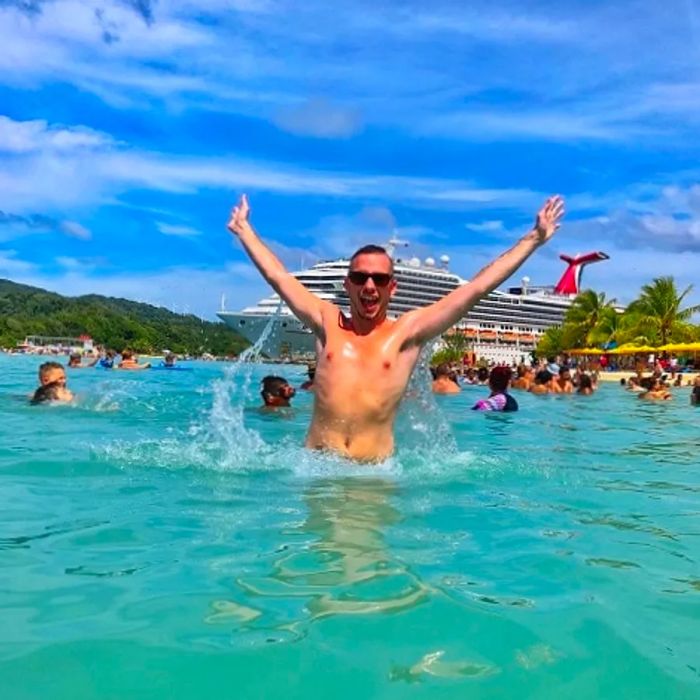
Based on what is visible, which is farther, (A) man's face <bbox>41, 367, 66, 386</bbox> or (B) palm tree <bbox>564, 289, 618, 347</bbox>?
(B) palm tree <bbox>564, 289, 618, 347</bbox>

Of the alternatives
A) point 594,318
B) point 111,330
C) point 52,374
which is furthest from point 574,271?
point 52,374

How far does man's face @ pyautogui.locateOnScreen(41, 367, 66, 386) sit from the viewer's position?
1076 centimetres

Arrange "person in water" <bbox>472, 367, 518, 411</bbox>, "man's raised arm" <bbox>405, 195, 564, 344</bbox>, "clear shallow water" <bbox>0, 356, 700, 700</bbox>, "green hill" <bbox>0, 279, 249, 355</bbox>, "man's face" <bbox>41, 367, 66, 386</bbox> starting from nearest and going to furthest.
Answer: "clear shallow water" <bbox>0, 356, 700, 700</bbox>, "man's raised arm" <bbox>405, 195, 564, 344</bbox>, "man's face" <bbox>41, 367, 66, 386</bbox>, "person in water" <bbox>472, 367, 518, 411</bbox>, "green hill" <bbox>0, 279, 249, 355</bbox>

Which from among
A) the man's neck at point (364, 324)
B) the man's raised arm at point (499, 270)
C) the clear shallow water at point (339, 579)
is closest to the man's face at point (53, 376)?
the clear shallow water at point (339, 579)

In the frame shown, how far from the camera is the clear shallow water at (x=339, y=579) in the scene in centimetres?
202

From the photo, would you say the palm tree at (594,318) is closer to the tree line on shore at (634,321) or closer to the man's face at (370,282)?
the tree line on shore at (634,321)

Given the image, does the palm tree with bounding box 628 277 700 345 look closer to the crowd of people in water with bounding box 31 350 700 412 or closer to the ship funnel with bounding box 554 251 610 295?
the crowd of people in water with bounding box 31 350 700 412

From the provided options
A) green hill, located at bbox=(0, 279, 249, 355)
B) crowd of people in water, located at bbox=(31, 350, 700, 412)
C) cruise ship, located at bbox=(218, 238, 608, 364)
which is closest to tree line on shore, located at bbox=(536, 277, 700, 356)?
crowd of people in water, located at bbox=(31, 350, 700, 412)

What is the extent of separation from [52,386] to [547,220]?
795 cm

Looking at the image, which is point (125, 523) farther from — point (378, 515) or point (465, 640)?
point (465, 640)

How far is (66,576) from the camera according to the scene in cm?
277

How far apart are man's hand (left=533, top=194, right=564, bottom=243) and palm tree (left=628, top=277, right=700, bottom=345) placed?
1897 inches

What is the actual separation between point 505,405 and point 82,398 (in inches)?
245

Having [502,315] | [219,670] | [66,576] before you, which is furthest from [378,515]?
[502,315]
